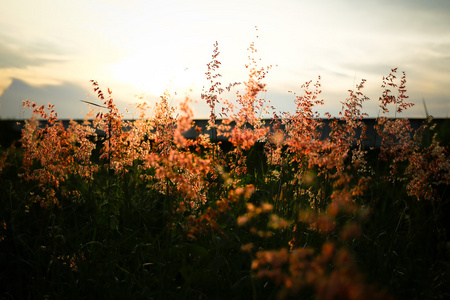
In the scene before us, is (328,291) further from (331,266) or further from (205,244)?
(205,244)

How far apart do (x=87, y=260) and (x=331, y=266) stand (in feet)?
7.00

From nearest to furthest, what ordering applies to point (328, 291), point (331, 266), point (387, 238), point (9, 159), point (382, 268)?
1. point (328, 291)
2. point (382, 268)
3. point (331, 266)
4. point (387, 238)
5. point (9, 159)

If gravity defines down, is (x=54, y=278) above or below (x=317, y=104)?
below

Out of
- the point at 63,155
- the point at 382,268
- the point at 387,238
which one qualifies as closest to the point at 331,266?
the point at 382,268

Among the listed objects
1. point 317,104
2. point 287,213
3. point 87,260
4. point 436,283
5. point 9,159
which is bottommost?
point 436,283

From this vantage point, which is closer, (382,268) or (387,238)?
(382,268)

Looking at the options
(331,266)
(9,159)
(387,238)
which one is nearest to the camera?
(331,266)

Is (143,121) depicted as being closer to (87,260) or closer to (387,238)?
(87,260)

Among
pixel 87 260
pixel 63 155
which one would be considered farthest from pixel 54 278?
pixel 63 155

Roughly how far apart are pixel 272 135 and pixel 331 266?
1.60 metres

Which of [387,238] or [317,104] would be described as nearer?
[387,238]

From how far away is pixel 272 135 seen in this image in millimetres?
4180

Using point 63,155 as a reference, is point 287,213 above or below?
below

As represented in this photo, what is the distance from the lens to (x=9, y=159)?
6.86m
